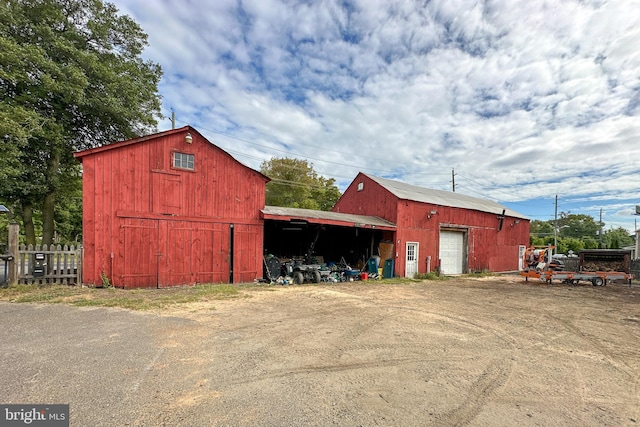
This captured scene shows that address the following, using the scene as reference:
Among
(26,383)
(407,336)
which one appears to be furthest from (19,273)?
(407,336)

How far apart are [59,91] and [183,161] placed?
6622mm

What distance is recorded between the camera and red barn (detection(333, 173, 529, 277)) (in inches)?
625

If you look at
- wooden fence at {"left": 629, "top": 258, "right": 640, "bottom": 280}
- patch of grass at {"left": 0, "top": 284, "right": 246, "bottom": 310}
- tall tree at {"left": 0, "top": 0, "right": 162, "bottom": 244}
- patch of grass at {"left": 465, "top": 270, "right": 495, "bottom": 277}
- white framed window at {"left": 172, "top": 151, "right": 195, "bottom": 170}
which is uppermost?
tall tree at {"left": 0, "top": 0, "right": 162, "bottom": 244}

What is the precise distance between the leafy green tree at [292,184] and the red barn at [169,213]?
20612 millimetres

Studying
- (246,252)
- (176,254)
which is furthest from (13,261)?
(246,252)

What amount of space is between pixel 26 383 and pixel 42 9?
1627 cm

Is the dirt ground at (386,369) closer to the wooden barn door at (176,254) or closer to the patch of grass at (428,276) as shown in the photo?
the wooden barn door at (176,254)

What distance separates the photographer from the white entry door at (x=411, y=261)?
15711mm

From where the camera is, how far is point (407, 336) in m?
5.27

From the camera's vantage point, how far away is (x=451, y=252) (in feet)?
59.5

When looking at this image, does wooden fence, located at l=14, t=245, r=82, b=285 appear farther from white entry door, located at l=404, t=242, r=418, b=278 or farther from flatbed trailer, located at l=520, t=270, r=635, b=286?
flatbed trailer, located at l=520, t=270, r=635, b=286

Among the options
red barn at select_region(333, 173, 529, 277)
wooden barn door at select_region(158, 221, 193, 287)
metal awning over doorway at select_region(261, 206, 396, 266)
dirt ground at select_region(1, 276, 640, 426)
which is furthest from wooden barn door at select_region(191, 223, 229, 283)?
red barn at select_region(333, 173, 529, 277)

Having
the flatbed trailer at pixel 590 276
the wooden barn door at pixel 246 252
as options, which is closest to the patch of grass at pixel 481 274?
the flatbed trailer at pixel 590 276

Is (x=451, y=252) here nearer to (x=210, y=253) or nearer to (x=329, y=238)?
(x=329, y=238)
